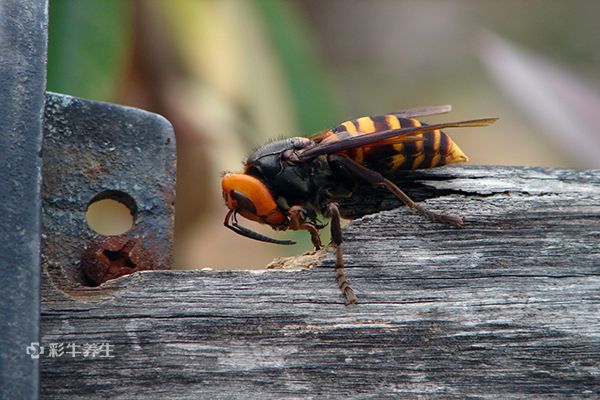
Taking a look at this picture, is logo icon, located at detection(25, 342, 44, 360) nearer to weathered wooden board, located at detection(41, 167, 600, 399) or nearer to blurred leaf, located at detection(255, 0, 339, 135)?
weathered wooden board, located at detection(41, 167, 600, 399)

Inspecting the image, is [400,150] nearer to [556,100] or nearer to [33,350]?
[33,350]

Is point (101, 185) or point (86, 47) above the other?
point (86, 47)

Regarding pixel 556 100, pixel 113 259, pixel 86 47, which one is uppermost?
pixel 86 47

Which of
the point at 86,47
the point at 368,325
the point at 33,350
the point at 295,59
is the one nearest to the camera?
the point at 33,350

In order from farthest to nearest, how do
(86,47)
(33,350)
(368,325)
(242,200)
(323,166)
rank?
(86,47), (323,166), (242,200), (368,325), (33,350)

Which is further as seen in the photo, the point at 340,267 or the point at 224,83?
the point at 224,83

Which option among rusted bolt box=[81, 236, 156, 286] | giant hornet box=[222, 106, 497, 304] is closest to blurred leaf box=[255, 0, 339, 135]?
giant hornet box=[222, 106, 497, 304]

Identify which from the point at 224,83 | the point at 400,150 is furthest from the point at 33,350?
the point at 224,83

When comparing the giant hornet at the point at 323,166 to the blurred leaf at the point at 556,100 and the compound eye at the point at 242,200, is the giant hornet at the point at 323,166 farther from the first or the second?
the blurred leaf at the point at 556,100
